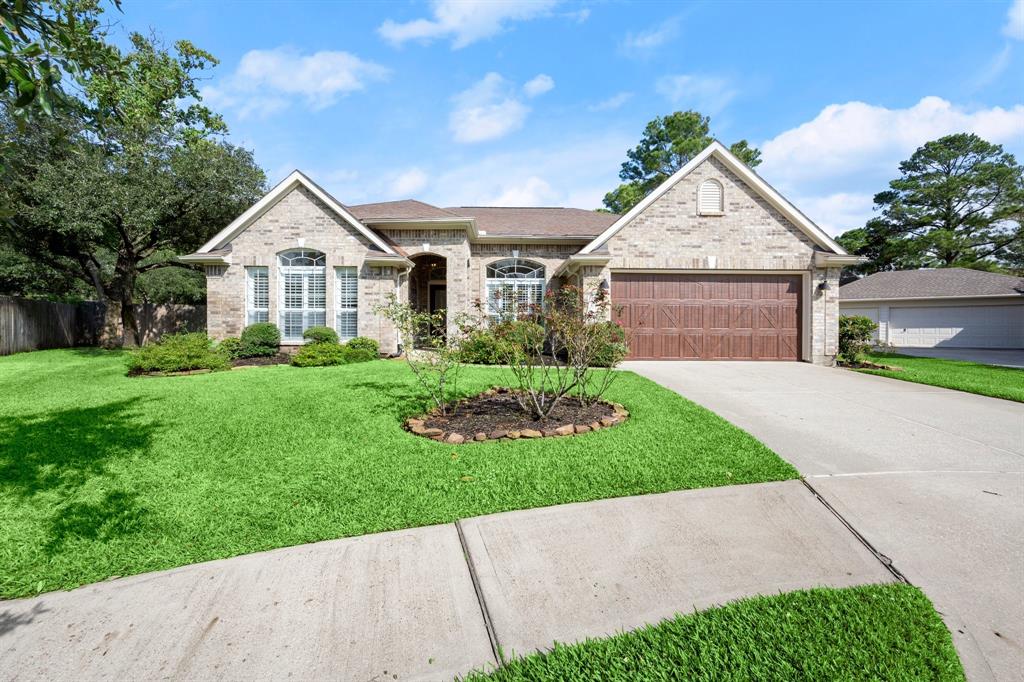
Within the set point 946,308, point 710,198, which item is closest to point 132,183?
point 710,198

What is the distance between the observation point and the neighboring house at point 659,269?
1276 centimetres

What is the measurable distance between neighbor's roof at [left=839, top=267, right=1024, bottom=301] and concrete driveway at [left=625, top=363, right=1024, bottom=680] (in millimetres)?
19320

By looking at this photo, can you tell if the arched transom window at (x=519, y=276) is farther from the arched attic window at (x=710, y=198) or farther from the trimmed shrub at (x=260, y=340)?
the trimmed shrub at (x=260, y=340)

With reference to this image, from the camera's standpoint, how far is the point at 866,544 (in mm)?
2988

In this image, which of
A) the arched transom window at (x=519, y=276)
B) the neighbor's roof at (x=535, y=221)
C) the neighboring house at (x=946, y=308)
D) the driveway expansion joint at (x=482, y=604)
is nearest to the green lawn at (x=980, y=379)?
the neighbor's roof at (x=535, y=221)

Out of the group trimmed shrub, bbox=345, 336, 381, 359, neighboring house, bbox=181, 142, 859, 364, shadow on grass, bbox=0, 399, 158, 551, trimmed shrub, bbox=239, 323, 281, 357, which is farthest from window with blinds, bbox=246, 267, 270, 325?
shadow on grass, bbox=0, 399, 158, 551

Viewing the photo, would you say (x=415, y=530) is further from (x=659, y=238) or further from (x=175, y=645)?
(x=659, y=238)

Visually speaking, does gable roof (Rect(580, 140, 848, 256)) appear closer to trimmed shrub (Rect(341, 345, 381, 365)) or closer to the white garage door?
trimmed shrub (Rect(341, 345, 381, 365))

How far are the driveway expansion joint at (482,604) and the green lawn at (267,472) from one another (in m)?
0.33

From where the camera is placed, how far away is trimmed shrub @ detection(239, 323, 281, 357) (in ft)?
41.5

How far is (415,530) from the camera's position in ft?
10.7

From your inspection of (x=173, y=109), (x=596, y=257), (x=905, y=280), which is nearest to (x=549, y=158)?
(x=596, y=257)

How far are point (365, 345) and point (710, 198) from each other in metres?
10.7

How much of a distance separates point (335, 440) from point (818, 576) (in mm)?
4646
